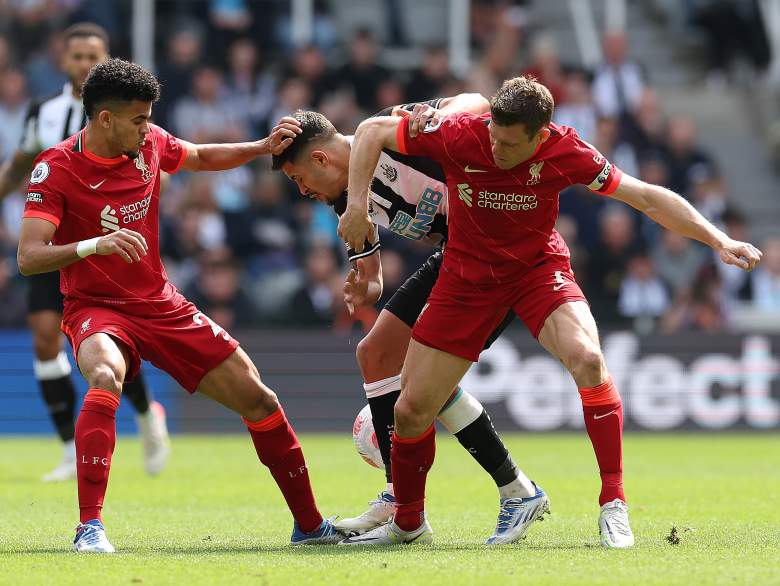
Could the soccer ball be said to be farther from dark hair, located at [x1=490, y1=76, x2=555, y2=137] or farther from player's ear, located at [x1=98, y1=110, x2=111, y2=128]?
player's ear, located at [x1=98, y1=110, x2=111, y2=128]

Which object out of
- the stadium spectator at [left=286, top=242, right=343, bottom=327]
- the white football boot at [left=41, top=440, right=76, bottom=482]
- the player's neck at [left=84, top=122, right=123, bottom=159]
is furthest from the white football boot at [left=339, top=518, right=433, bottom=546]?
the stadium spectator at [left=286, top=242, right=343, bottom=327]

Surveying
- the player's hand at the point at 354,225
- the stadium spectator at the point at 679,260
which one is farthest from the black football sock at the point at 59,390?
the stadium spectator at the point at 679,260

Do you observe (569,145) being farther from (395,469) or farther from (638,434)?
(638,434)

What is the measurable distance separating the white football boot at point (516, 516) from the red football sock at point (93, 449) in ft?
6.58

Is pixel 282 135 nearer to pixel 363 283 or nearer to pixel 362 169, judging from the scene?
pixel 362 169

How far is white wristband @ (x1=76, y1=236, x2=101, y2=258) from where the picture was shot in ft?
22.6

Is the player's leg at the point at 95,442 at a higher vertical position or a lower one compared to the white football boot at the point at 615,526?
higher

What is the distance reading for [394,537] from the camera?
24.8 feet

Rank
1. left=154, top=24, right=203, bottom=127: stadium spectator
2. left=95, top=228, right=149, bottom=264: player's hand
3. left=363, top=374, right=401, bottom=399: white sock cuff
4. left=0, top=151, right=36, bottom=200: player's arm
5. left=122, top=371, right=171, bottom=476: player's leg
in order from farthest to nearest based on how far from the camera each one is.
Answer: left=154, top=24, right=203, bottom=127: stadium spectator → left=122, top=371, right=171, bottom=476: player's leg → left=0, top=151, right=36, bottom=200: player's arm → left=363, top=374, right=401, bottom=399: white sock cuff → left=95, top=228, right=149, bottom=264: player's hand

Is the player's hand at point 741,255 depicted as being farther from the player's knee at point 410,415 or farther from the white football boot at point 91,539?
the white football boot at point 91,539

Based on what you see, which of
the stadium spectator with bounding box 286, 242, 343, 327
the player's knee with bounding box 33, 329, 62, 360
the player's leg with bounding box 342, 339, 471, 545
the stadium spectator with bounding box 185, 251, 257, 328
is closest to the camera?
the player's leg with bounding box 342, 339, 471, 545

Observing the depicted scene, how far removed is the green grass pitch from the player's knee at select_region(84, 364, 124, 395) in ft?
2.63

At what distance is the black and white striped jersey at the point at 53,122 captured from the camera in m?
10.6

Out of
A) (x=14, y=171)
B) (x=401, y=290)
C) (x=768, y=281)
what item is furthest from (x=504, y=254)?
(x=768, y=281)
